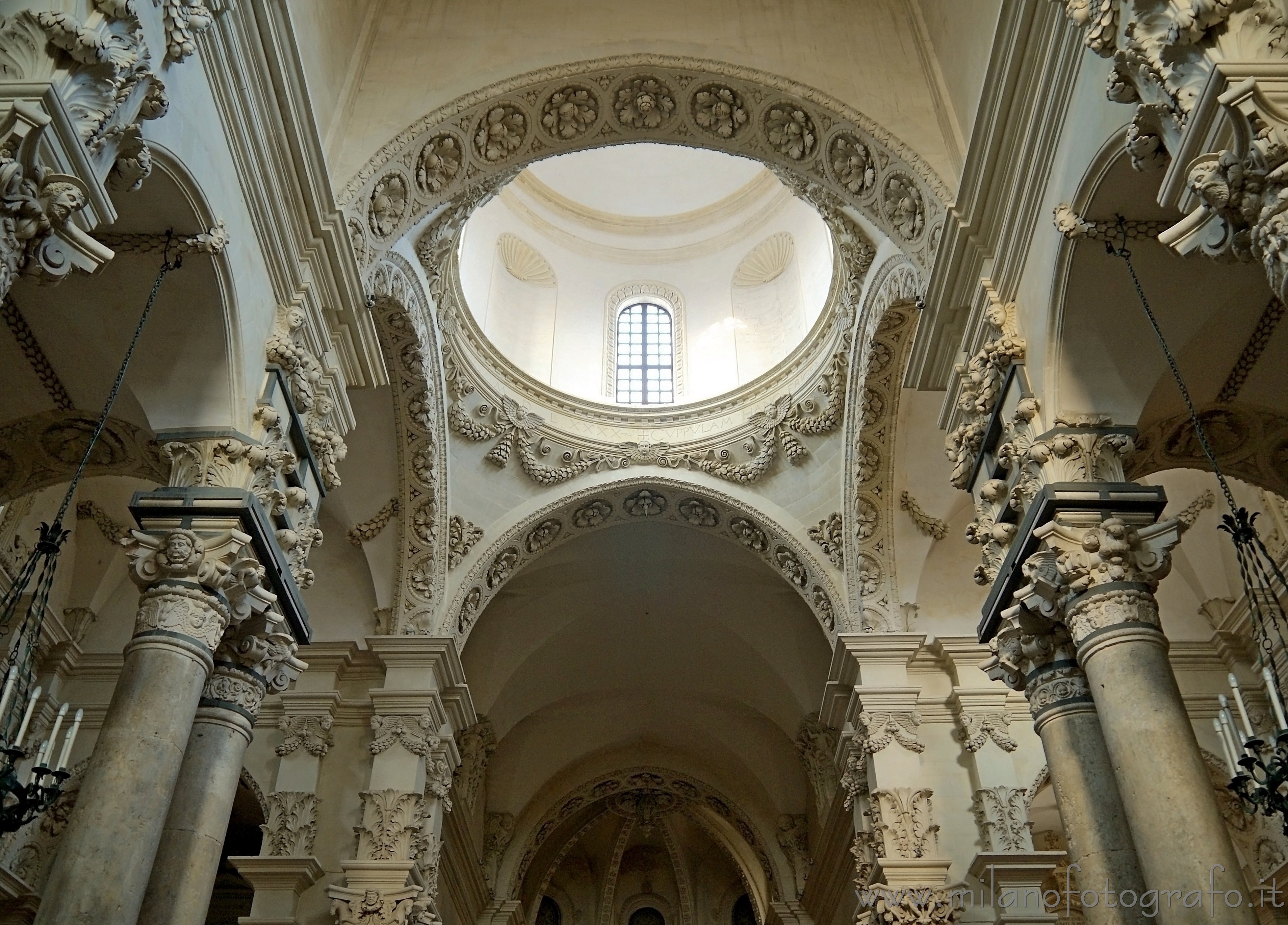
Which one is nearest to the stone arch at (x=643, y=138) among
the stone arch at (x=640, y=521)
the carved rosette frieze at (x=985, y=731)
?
the stone arch at (x=640, y=521)

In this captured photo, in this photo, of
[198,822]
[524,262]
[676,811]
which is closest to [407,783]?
[198,822]

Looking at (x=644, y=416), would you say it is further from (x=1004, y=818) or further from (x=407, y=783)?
(x=1004, y=818)

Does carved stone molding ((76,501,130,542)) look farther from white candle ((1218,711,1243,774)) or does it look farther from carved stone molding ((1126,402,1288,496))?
white candle ((1218,711,1243,774))

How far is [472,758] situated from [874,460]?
7083mm

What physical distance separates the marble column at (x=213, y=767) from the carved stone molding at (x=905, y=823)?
6570 mm

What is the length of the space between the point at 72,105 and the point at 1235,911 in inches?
244

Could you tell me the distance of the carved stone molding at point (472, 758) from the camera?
1531cm

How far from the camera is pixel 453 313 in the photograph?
14.5 meters

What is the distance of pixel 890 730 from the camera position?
12.2 metres

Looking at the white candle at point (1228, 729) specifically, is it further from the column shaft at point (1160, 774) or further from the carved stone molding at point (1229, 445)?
the carved stone molding at point (1229, 445)

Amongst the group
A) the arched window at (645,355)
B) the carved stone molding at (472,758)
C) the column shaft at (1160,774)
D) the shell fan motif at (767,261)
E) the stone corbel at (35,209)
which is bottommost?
the column shaft at (1160,774)

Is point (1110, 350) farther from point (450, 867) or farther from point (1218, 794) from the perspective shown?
point (450, 867)

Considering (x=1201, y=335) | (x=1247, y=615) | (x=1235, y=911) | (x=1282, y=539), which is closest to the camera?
(x=1235, y=911)

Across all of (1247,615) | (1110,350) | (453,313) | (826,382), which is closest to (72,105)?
(1110,350)
